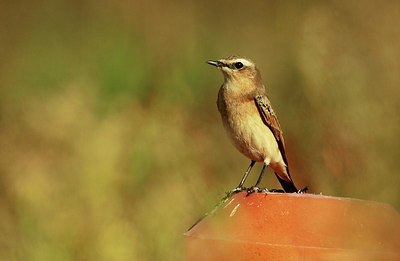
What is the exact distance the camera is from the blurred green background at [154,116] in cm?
595

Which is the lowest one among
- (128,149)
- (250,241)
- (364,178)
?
(364,178)

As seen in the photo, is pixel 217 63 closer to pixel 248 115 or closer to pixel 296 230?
pixel 248 115

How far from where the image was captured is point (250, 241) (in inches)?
121

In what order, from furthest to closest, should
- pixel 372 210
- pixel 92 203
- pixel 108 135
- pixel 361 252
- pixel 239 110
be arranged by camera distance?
1. pixel 108 135
2. pixel 92 203
3. pixel 239 110
4. pixel 372 210
5. pixel 361 252

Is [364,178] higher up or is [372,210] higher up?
[372,210]

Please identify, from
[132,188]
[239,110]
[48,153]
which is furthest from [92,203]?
[239,110]

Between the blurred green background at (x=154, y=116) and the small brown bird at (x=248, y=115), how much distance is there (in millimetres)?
561

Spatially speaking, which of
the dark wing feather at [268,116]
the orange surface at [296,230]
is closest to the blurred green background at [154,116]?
the dark wing feather at [268,116]

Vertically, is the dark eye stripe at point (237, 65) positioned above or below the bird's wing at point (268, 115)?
above

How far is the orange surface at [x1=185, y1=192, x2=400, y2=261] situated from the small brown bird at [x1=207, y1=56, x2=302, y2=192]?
6.14ft

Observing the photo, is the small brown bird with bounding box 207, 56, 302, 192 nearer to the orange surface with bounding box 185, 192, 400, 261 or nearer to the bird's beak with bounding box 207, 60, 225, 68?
the bird's beak with bounding box 207, 60, 225, 68

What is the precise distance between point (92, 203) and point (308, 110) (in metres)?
1.76

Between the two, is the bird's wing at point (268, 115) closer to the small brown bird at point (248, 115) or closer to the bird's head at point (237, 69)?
the small brown bird at point (248, 115)

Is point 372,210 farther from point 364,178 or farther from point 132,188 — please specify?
point 132,188
